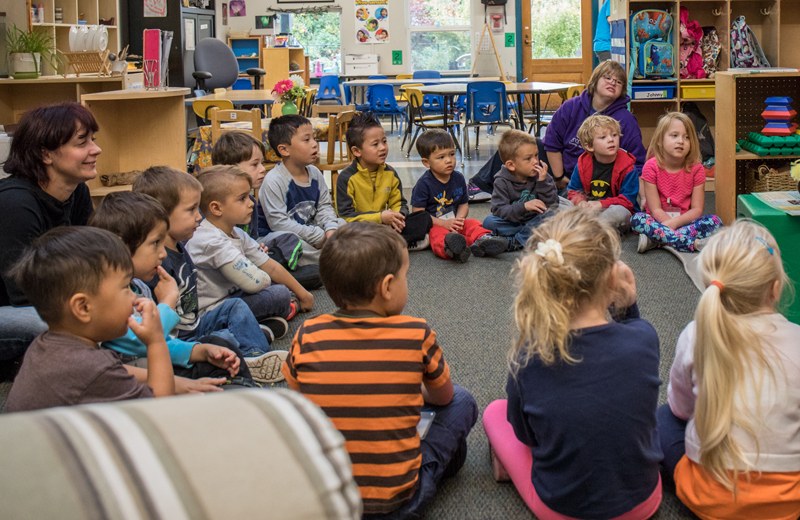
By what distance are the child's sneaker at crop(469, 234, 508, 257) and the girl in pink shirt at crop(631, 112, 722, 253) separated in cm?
67

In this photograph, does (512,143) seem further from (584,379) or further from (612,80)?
(584,379)

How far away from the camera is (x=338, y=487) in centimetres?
83

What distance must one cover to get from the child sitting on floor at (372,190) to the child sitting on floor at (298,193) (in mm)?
277

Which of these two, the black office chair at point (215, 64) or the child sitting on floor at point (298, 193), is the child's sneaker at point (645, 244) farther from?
the black office chair at point (215, 64)

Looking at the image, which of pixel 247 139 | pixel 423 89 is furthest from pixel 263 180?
pixel 423 89

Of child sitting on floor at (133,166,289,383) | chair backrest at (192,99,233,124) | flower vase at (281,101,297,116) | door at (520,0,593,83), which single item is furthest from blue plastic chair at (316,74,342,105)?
child sitting on floor at (133,166,289,383)

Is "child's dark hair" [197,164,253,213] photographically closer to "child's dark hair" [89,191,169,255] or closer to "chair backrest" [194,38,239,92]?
"child's dark hair" [89,191,169,255]

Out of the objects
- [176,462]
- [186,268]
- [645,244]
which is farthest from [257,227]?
[176,462]

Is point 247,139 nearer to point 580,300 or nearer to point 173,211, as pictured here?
point 173,211

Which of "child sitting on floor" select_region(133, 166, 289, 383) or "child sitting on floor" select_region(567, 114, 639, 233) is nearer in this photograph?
"child sitting on floor" select_region(133, 166, 289, 383)

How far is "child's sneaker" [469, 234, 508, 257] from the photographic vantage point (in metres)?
4.62

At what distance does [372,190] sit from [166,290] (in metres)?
2.30

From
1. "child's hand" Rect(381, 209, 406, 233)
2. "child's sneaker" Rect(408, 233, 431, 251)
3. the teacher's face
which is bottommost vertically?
"child's sneaker" Rect(408, 233, 431, 251)

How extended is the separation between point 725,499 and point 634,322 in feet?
1.31
